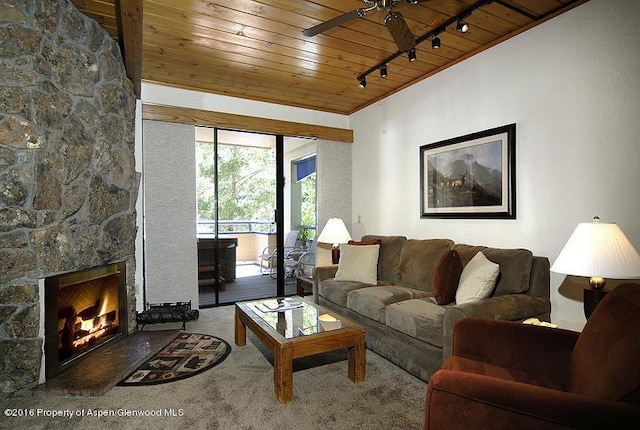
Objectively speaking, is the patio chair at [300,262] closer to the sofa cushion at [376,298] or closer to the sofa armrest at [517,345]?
the sofa cushion at [376,298]

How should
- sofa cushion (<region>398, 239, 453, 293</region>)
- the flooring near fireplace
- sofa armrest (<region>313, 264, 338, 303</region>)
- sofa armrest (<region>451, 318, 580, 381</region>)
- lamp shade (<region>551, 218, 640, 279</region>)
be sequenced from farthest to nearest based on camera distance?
sofa armrest (<region>313, 264, 338, 303</region>) → sofa cushion (<region>398, 239, 453, 293</region>) → the flooring near fireplace → lamp shade (<region>551, 218, 640, 279</region>) → sofa armrest (<region>451, 318, 580, 381</region>)

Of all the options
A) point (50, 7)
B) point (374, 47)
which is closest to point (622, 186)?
point (374, 47)

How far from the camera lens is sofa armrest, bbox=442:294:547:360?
7.11ft

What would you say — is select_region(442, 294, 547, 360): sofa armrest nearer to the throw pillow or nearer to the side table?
the throw pillow

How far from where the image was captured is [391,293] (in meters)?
3.08

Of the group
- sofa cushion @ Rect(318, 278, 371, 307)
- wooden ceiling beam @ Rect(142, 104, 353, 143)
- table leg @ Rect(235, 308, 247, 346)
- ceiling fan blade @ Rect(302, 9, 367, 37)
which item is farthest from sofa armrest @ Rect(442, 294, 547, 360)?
wooden ceiling beam @ Rect(142, 104, 353, 143)

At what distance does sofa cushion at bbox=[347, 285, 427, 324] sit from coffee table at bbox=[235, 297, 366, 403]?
42 centimetres

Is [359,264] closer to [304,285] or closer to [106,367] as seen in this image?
[304,285]

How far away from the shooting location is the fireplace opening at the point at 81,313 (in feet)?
7.79

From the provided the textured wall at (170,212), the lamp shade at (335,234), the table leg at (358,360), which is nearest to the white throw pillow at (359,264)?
the lamp shade at (335,234)

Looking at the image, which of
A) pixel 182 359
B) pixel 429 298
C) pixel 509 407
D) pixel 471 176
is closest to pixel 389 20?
pixel 471 176

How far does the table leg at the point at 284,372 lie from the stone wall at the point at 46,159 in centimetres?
163

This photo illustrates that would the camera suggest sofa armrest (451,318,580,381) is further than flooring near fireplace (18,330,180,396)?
No

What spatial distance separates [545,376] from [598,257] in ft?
2.56
